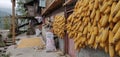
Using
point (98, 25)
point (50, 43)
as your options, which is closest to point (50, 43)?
point (50, 43)

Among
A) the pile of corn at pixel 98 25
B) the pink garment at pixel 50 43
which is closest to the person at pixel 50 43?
the pink garment at pixel 50 43

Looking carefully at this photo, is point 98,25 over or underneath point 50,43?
over

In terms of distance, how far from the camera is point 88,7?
15.2 feet

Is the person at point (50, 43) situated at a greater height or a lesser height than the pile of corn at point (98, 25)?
lesser

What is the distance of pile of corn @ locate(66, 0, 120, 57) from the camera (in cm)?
317

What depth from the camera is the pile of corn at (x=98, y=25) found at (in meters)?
3.17

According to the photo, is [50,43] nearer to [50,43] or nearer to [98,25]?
[50,43]

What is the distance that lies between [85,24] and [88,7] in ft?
1.09

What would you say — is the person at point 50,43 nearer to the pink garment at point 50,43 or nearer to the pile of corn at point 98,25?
the pink garment at point 50,43

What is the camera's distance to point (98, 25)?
153 inches

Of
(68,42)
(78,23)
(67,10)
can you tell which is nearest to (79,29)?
(78,23)

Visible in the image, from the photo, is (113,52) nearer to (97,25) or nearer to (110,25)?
(110,25)

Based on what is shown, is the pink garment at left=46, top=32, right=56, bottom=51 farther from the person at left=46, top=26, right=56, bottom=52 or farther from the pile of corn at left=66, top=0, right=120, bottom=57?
the pile of corn at left=66, top=0, right=120, bottom=57

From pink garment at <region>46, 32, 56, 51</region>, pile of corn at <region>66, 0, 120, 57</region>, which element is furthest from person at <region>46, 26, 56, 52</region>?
pile of corn at <region>66, 0, 120, 57</region>
